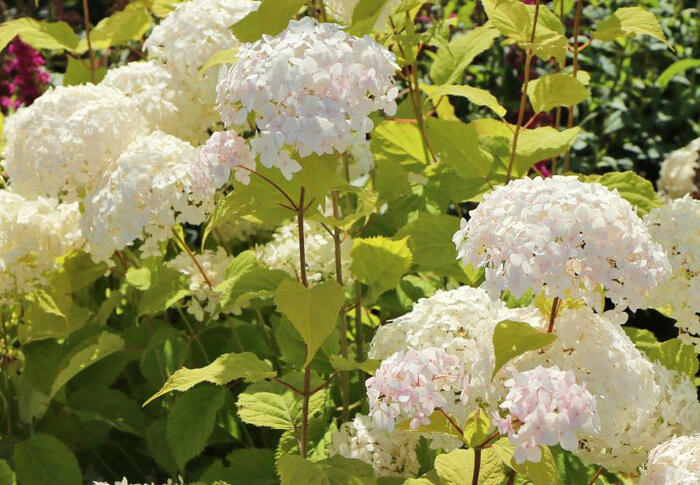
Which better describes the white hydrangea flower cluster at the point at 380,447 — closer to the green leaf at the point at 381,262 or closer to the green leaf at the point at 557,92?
the green leaf at the point at 381,262

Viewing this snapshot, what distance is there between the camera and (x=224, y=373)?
1.56 m

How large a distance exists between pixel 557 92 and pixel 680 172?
1.85 m

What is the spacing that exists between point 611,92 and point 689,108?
36cm

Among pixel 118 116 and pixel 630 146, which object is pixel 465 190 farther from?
pixel 630 146

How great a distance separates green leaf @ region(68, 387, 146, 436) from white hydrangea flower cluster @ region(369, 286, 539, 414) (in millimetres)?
870

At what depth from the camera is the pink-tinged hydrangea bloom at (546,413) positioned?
1188mm

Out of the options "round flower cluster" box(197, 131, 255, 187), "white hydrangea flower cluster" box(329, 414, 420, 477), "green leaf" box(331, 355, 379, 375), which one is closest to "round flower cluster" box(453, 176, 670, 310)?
"green leaf" box(331, 355, 379, 375)

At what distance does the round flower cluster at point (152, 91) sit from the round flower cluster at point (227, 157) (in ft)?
2.55

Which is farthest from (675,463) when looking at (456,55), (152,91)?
(152,91)

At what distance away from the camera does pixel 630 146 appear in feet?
13.7

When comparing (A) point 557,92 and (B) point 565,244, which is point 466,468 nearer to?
(B) point 565,244

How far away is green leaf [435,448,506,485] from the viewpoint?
150cm

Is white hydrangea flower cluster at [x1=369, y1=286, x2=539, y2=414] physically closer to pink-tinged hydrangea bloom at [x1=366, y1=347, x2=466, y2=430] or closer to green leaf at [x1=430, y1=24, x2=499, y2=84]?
pink-tinged hydrangea bloom at [x1=366, y1=347, x2=466, y2=430]

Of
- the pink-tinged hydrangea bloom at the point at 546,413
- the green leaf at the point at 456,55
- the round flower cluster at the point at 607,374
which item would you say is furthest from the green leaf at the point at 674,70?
the pink-tinged hydrangea bloom at the point at 546,413
